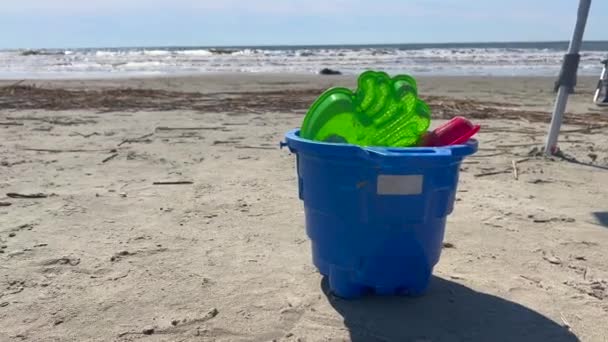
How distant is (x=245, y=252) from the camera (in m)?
2.54

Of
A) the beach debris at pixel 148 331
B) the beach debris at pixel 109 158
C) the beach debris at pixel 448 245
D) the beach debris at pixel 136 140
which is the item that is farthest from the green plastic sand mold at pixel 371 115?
the beach debris at pixel 136 140

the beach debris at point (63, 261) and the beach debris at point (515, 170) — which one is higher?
the beach debris at point (515, 170)

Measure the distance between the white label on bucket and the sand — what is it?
486mm

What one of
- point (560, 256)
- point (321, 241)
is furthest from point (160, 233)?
point (560, 256)

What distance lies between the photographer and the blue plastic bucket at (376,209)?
176 cm

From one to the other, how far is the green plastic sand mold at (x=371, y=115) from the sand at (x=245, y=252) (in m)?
0.64

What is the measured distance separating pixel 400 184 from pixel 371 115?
400mm

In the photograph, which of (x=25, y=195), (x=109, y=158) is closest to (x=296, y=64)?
(x=109, y=158)

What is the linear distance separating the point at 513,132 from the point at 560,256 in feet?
11.7

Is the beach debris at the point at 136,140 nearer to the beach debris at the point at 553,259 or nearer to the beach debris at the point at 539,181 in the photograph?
the beach debris at the point at 539,181

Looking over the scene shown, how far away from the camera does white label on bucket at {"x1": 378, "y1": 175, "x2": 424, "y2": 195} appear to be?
1759mm

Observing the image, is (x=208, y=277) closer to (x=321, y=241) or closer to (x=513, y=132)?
(x=321, y=241)

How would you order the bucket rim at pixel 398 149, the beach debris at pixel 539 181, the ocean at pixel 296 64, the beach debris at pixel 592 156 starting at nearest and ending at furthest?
the bucket rim at pixel 398 149
the beach debris at pixel 539 181
the beach debris at pixel 592 156
the ocean at pixel 296 64

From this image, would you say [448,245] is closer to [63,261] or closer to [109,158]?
[63,261]
